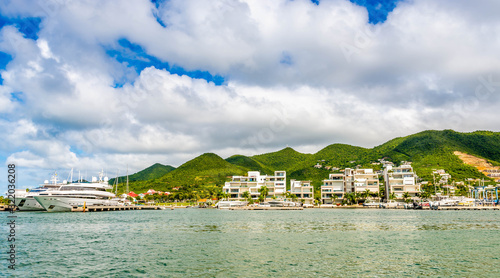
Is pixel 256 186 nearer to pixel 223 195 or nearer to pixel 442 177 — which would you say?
pixel 223 195

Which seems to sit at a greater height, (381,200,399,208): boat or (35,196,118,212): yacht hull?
(35,196,118,212): yacht hull

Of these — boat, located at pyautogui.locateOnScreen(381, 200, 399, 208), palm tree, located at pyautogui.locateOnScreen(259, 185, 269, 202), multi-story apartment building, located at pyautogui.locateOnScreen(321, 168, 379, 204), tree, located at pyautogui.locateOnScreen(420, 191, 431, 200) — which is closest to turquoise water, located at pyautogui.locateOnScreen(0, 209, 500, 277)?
boat, located at pyautogui.locateOnScreen(381, 200, 399, 208)

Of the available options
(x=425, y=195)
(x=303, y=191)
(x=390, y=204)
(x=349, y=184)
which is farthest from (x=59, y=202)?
(x=425, y=195)

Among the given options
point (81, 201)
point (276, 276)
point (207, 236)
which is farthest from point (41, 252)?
point (81, 201)

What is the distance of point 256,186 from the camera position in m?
148

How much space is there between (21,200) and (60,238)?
82582 mm

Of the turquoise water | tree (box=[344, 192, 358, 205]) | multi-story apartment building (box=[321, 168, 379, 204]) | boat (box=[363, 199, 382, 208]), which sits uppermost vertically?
multi-story apartment building (box=[321, 168, 379, 204])

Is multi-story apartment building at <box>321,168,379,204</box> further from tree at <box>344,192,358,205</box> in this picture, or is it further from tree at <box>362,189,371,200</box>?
tree at <box>344,192,358,205</box>

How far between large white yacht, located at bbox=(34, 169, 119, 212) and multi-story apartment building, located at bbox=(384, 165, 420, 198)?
109316 millimetres

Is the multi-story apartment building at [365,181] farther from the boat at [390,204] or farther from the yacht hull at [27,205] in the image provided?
the yacht hull at [27,205]

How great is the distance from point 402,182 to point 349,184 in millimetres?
21320

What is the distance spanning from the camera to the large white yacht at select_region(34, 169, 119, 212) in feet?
295

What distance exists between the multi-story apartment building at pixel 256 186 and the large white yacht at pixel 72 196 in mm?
58832

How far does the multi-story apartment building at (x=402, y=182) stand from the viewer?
13612cm
